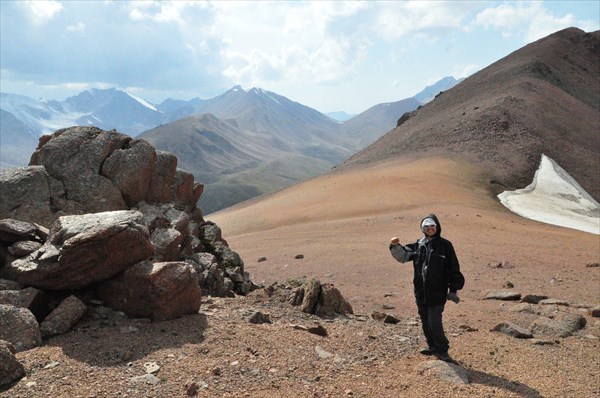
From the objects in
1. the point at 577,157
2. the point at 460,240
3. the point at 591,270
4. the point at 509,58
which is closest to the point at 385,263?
the point at 460,240

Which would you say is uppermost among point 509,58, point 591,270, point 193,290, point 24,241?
point 509,58

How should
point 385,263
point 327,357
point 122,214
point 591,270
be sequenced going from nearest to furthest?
point 327,357, point 122,214, point 591,270, point 385,263

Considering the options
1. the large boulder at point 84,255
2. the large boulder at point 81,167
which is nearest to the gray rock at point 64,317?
the large boulder at point 84,255

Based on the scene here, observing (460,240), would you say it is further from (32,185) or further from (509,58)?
(509,58)

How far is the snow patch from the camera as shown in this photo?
3592 centimetres

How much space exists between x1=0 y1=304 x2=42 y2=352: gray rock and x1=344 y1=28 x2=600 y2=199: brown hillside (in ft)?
134

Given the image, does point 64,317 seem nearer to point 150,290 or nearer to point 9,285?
point 9,285

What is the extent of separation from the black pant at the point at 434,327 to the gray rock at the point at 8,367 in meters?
6.95

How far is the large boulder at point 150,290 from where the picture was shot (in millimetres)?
9766

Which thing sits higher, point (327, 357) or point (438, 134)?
point (438, 134)

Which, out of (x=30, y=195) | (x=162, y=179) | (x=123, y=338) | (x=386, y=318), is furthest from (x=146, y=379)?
(x=162, y=179)

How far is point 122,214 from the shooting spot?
10273 mm

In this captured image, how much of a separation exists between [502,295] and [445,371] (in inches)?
340

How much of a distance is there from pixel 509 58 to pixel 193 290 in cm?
9261
